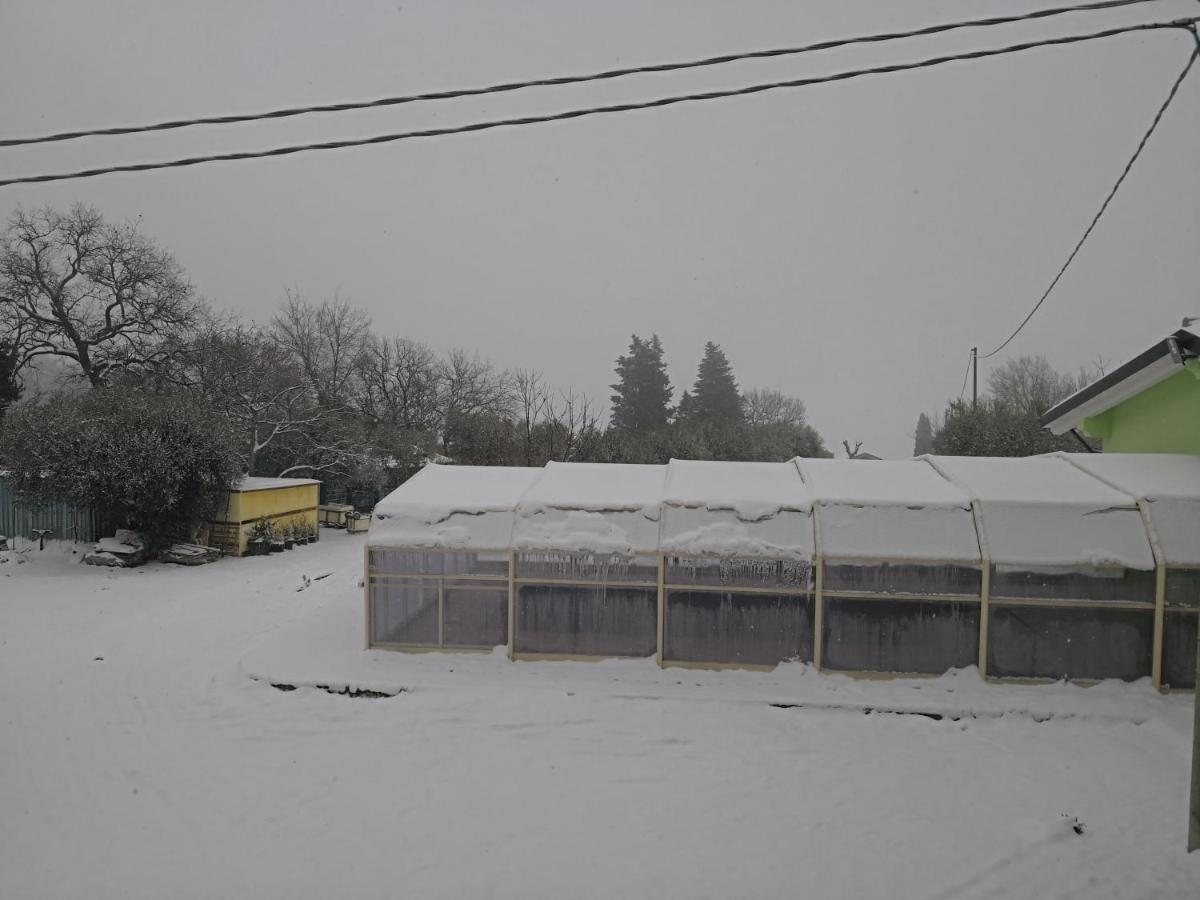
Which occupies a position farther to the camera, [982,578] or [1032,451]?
[1032,451]

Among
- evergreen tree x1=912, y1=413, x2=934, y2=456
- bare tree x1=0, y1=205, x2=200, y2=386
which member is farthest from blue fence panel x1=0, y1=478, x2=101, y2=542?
evergreen tree x1=912, y1=413, x2=934, y2=456

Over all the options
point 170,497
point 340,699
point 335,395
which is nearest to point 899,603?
point 340,699

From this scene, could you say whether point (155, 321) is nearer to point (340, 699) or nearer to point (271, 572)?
point (271, 572)

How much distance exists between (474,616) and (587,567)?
73.1 inches

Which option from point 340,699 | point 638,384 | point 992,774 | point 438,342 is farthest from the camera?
point 438,342

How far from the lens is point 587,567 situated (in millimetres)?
9289

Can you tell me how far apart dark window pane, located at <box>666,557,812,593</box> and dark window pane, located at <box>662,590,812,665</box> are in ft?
0.53

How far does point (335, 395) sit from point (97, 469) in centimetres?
1766

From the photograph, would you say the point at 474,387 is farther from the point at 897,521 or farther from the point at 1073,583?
the point at 1073,583

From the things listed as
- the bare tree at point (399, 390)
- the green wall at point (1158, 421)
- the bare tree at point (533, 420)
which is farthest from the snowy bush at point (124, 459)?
the green wall at point (1158, 421)

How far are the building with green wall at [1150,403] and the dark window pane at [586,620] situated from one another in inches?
322

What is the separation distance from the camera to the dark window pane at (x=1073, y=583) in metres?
8.23

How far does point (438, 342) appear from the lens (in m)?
57.3

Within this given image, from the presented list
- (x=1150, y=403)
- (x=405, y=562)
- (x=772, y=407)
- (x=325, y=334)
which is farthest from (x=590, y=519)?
(x=772, y=407)
